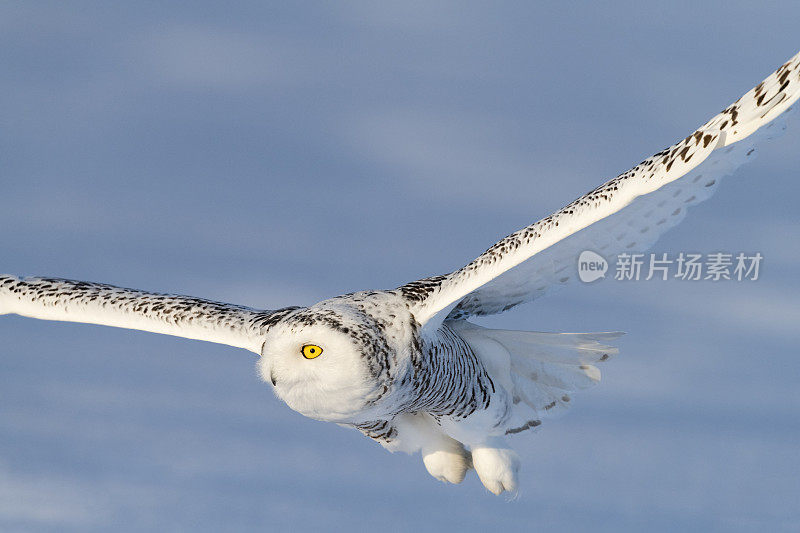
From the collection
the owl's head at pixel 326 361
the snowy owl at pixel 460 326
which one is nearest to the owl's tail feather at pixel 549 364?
the snowy owl at pixel 460 326

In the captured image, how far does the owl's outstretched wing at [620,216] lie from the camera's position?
854 cm

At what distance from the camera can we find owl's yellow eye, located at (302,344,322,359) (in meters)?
9.17

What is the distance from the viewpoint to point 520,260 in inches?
364

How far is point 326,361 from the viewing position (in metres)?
9.14

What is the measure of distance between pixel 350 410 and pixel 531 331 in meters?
2.88

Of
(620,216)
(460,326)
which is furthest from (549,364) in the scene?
(620,216)

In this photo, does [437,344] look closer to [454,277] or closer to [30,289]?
[454,277]

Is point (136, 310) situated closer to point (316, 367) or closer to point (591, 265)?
point (316, 367)

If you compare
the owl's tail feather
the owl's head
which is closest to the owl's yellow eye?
the owl's head

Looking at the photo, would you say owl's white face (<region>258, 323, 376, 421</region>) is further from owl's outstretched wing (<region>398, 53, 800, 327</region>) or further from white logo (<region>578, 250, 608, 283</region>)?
white logo (<region>578, 250, 608, 283</region>)

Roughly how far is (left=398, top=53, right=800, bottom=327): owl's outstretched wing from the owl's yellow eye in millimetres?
1176

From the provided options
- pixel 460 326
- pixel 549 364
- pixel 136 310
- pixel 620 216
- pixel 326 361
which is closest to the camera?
pixel 326 361

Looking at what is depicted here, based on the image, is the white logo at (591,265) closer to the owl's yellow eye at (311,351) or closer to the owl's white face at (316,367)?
the owl's white face at (316,367)

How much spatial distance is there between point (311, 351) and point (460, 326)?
267 centimetres
